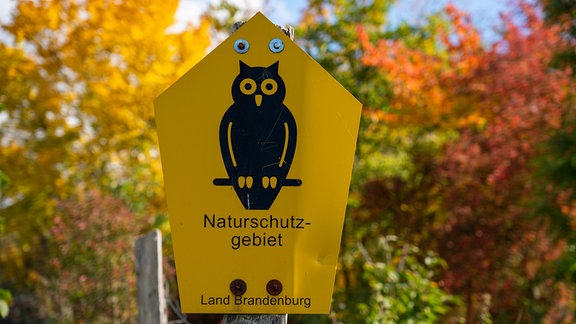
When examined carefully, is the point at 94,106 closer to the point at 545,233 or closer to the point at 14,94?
the point at 14,94

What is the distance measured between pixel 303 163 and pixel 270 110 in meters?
0.19

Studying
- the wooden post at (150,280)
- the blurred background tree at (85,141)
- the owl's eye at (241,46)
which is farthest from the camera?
the blurred background tree at (85,141)

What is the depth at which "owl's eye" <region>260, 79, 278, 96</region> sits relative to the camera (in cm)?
230

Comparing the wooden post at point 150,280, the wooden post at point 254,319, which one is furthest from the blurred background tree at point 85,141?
the wooden post at point 254,319

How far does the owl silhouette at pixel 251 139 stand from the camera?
7.54 feet

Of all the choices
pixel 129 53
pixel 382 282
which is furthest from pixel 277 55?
pixel 129 53

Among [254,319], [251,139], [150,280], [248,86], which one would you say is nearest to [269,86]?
[248,86]

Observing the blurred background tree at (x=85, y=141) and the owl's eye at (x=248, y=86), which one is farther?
the blurred background tree at (x=85, y=141)

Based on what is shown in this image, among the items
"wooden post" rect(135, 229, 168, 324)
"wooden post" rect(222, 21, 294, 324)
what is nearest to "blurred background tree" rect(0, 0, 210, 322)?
"wooden post" rect(135, 229, 168, 324)

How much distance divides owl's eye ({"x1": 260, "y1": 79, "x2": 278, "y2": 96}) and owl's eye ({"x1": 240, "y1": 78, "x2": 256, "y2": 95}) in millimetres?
28

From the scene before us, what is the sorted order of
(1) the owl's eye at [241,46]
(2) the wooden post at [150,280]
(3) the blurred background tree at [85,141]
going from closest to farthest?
(1) the owl's eye at [241,46] < (2) the wooden post at [150,280] < (3) the blurred background tree at [85,141]

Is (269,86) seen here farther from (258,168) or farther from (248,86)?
(258,168)

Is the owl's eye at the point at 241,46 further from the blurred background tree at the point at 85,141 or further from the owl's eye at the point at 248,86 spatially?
the blurred background tree at the point at 85,141

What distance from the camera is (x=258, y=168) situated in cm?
231
